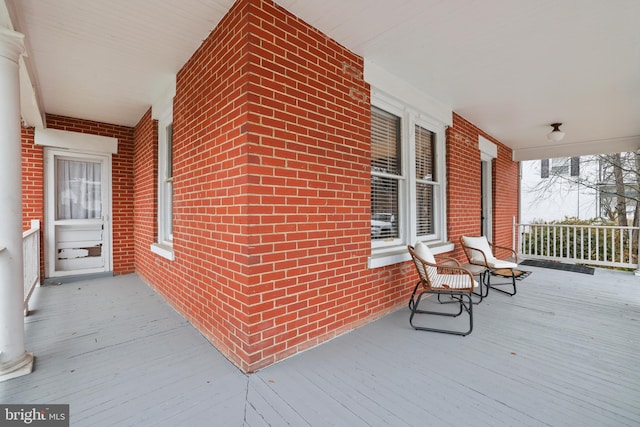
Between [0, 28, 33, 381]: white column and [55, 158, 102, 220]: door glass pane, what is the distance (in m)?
3.25

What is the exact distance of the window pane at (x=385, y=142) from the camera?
3279 mm

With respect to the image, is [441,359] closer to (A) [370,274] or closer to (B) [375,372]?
(B) [375,372]

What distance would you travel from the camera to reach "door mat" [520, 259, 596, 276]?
5.52m

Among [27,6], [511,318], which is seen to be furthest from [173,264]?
[511,318]

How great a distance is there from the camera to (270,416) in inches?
64.2

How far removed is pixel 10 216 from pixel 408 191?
365 centimetres

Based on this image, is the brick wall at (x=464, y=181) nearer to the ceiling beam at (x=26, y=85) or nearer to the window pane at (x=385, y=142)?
the window pane at (x=385, y=142)

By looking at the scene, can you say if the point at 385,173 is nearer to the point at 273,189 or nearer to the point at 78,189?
the point at 273,189

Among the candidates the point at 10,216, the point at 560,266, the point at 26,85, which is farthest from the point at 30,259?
the point at 560,266

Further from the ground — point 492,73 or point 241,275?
point 492,73

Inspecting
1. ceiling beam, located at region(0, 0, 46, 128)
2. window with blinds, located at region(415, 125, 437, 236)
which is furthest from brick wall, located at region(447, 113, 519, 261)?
ceiling beam, located at region(0, 0, 46, 128)

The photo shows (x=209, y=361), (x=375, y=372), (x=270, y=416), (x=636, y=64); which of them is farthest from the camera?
(x=636, y=64)

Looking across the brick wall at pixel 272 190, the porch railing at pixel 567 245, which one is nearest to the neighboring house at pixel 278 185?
the brick wall at pixel 272 190

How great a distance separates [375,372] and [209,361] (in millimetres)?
1257
